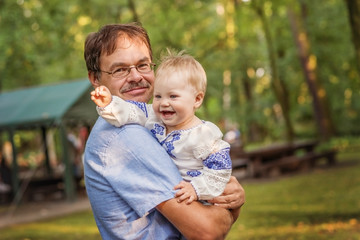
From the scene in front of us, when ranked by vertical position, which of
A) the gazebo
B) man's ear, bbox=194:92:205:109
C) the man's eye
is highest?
the man's eye

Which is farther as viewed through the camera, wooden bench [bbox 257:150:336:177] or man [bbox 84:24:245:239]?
wooden bench [bbox 257:150:336:177]

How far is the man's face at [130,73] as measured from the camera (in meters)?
2.79

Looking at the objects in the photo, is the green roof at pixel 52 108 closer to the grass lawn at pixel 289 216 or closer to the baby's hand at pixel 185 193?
the grass lawn at pixel 289 216

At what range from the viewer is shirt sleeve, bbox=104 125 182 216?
2352 mm

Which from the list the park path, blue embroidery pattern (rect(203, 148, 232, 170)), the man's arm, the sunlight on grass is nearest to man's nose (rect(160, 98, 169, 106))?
blue embroidery pattern (rect(203, 148, 232, 170))

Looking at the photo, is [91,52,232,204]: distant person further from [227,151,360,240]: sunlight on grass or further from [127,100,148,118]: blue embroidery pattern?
[227,151,360,240]: sunlight on grass

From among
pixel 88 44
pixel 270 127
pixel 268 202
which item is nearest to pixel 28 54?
pixel 268 202

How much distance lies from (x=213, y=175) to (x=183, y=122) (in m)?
0.29

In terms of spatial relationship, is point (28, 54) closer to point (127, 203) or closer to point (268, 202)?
point (268, 202)

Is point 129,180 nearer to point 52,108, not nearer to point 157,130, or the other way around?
point 157,130

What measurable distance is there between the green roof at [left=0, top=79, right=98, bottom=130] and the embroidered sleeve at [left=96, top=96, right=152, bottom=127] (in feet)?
42.4

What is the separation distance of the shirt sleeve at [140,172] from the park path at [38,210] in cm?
1130

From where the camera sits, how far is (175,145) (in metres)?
2.55

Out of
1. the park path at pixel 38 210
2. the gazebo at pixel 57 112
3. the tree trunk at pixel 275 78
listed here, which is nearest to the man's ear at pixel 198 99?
the park path at pixel 38 210
